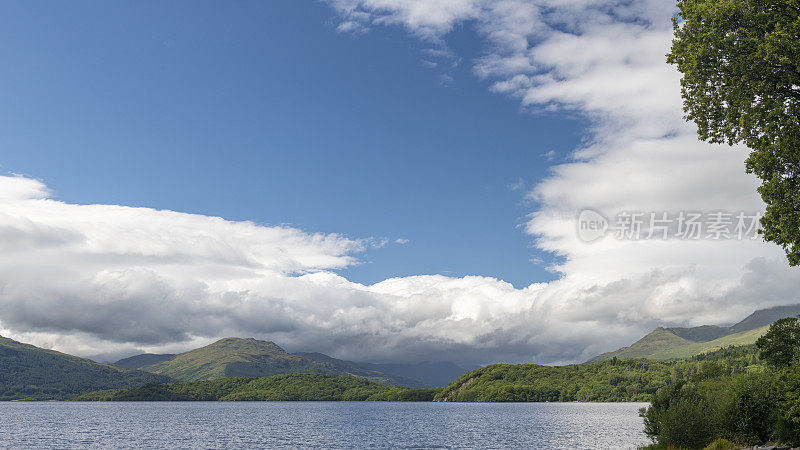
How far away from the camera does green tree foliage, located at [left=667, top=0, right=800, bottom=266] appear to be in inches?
1284

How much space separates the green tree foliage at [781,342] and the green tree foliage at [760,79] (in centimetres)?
3734

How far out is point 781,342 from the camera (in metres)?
63.9

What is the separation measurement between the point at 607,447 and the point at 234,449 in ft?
235

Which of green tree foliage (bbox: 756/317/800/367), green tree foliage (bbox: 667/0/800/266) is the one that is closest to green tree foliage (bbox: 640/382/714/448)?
green tree foliage (bbox: 756/317/800/367)

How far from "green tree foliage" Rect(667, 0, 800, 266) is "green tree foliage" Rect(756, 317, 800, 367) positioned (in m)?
37.3

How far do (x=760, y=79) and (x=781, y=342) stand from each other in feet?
143

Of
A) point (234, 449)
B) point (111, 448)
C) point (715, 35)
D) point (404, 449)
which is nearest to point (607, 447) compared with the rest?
point (404, 449)

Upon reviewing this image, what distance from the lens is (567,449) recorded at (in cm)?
10062

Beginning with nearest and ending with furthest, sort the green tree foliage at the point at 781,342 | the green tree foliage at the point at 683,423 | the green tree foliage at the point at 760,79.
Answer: the green tree foliage at the point at 760,79, the green tree foliage at the point at 683,423, the green tree foliage at the point at 781,342

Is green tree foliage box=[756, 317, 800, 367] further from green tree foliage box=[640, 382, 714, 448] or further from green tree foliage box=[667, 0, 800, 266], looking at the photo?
green tree foliage box=[667, 0, 800, 266]

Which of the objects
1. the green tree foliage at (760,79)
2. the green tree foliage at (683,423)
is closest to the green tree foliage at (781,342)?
the green tree foliage at (683,423)

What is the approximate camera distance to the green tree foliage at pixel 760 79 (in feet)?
107

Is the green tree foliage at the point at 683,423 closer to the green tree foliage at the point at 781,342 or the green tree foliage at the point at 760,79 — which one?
the green tree foliage at the point at 781,342

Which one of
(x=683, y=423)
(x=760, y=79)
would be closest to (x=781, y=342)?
(x=683, y=423)
